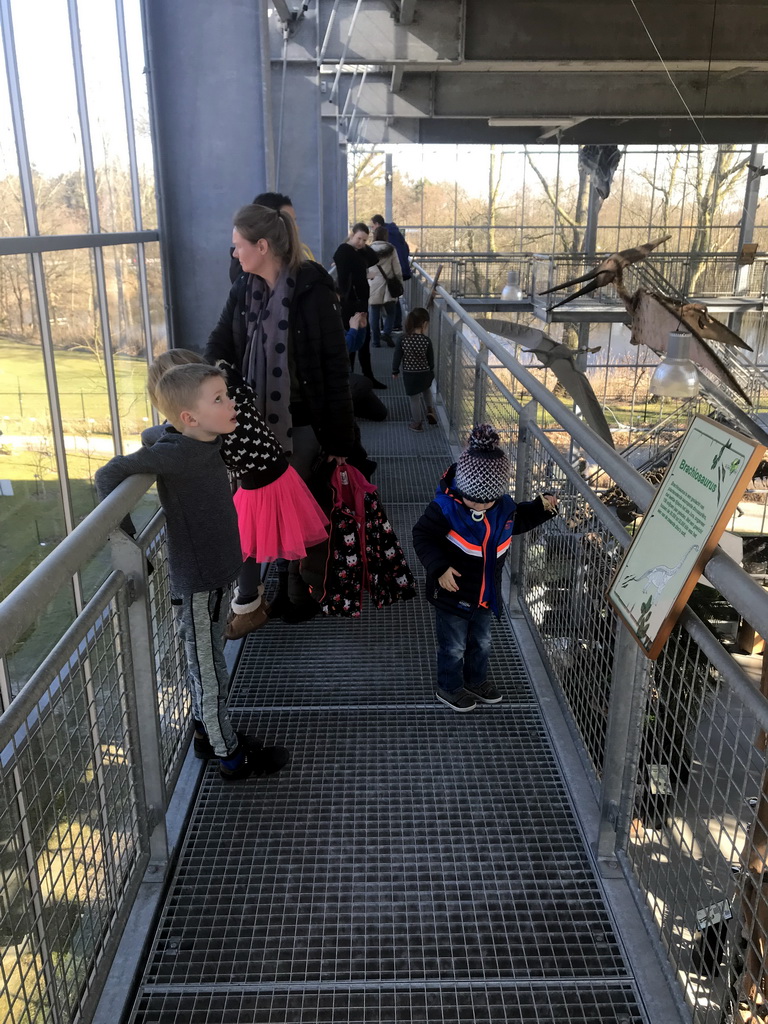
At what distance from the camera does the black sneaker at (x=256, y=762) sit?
2.92m

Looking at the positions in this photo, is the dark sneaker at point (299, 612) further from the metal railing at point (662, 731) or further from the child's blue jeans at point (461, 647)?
the metal railing at point (662, 731)

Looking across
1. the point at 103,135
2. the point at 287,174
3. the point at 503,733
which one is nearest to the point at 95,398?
the point at 103,135

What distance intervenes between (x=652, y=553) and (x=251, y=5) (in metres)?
4.24

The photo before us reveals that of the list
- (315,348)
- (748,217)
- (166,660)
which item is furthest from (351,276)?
(748,217)

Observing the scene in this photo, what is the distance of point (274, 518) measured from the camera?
3441 mm

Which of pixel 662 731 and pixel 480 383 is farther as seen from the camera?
pixel 480 383

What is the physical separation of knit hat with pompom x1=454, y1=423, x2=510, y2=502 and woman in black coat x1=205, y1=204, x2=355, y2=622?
766mm

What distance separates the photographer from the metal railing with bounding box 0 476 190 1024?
159 cm

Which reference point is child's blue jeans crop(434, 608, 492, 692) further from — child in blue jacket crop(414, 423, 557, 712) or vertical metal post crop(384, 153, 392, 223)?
Answer: vertical metal post crop(384, 153, 392, 223)

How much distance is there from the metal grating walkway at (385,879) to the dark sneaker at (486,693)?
0.04 m

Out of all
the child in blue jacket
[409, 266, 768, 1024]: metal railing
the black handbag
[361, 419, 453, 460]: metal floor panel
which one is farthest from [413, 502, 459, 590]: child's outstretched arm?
the black handbag

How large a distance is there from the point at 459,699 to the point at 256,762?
32.3 inches

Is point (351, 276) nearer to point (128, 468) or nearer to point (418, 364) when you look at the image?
point (418, 364)

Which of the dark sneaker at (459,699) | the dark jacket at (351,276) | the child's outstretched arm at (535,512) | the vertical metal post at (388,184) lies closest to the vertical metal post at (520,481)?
the child's outstretched arm at (535,512)
